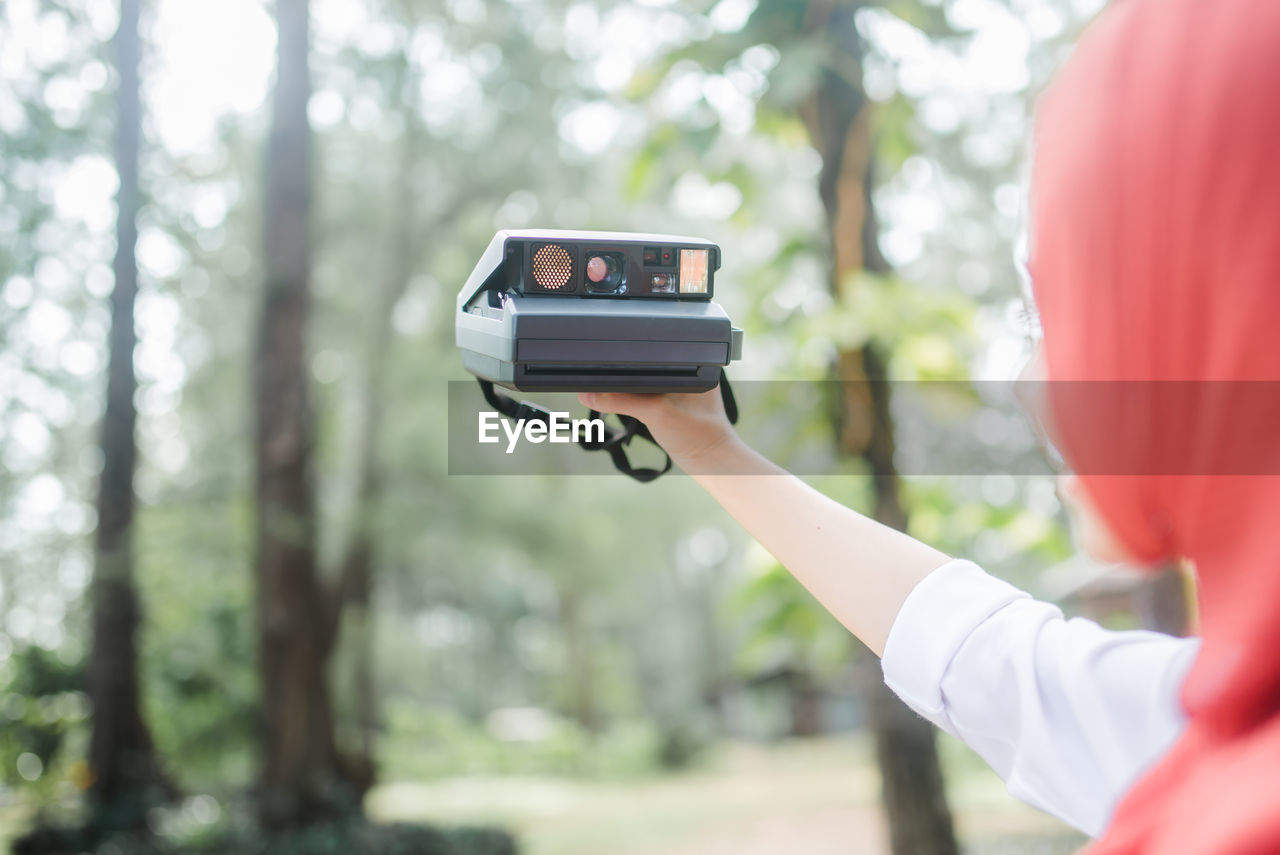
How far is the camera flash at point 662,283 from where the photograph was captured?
1.00 metres

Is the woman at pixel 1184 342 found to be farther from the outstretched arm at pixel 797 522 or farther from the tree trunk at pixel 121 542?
the tree trunk at pixel 121 542

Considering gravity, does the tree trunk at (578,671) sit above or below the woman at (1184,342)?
below

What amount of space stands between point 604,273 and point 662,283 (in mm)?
59

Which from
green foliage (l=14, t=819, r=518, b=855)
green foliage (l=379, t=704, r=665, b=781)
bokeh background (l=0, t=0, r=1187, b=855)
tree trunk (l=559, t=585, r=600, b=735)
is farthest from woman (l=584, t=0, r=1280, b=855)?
tree trunk (l=559, t=585, r=600, b=735)

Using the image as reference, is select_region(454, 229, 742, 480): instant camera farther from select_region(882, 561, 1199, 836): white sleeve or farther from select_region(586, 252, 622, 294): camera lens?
select_region(882, 561, 1199, 836): white sleeve

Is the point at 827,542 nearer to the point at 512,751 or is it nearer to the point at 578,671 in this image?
the point at 512,751

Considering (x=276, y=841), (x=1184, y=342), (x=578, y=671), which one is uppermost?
(x=1184, y=342)

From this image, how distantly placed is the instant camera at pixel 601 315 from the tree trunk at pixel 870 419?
2.23 metres

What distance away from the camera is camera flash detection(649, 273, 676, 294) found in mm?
1001

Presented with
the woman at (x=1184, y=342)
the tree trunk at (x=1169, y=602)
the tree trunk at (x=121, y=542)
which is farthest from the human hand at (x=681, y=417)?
the tree trunk at (x=121, y=542)

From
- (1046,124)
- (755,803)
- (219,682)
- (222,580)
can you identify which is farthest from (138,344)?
(1046,124)

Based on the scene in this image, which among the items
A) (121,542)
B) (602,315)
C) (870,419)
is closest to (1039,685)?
(602,315)

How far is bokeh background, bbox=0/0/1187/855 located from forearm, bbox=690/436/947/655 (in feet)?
6.44

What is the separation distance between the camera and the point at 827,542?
95 cm
